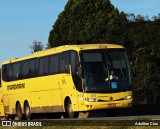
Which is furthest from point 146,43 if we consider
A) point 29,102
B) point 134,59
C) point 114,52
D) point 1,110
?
point 114,52

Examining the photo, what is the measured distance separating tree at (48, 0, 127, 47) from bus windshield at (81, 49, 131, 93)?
119 ft

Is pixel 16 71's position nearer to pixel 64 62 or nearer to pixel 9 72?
pixel 9 72

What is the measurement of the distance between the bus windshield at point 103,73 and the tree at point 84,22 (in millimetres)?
36324

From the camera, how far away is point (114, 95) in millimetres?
24703

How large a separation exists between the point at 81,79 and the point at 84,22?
139 ft

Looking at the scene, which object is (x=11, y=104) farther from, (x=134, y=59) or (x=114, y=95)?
(x=134, y=59)

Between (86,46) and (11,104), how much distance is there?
9530 millimetres

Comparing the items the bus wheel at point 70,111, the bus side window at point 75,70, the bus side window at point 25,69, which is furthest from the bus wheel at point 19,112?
the bus side window at point 75,70

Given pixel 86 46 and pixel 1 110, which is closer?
pixel 86 46

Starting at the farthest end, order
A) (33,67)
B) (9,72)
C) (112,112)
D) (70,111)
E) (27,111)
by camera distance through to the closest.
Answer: (9,72) < (27,111) < (33,67) < (112,112) < (70,111)

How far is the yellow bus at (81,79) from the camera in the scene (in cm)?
2459

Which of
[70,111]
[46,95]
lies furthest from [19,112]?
[70,111]

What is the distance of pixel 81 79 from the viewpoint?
972 inches

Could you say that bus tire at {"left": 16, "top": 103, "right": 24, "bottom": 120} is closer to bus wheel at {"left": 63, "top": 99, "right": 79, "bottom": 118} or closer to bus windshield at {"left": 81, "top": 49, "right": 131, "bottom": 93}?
bus wheel at {"left": 63, "top": 99, "right": 79, "bottom": 118}
